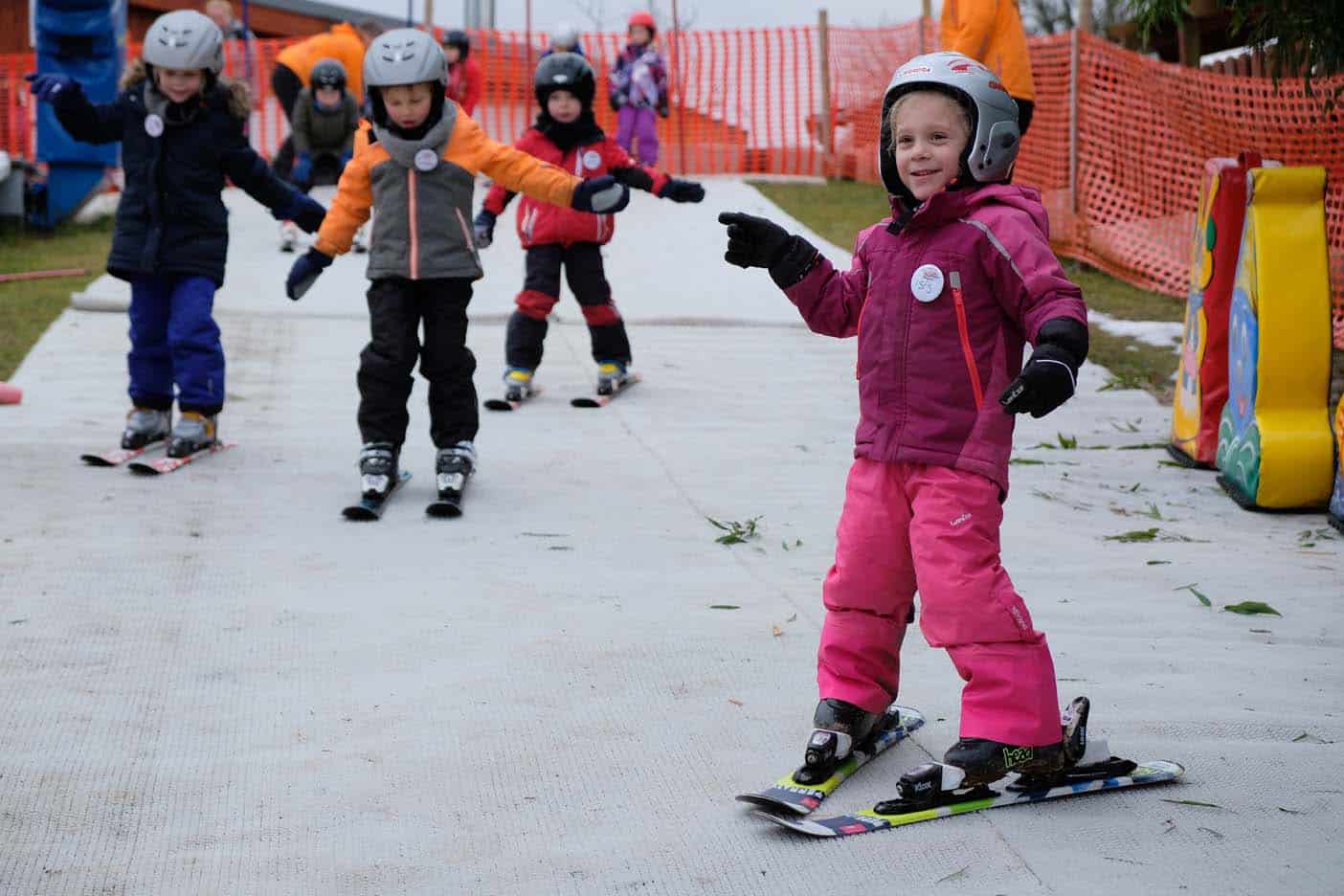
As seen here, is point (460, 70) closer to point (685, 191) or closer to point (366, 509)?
point (685, 191)

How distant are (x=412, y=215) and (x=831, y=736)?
352 centimetres

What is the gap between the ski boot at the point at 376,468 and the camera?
6.41m

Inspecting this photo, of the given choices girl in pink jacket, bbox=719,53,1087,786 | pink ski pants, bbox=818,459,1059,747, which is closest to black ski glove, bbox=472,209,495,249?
girl in pink jacket, bbox=719,53,1087,786

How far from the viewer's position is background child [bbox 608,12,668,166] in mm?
17453

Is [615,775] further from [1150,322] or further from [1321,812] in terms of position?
[1150,322]

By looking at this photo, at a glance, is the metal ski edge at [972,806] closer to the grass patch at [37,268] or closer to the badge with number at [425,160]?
the badge with number at [425,160]

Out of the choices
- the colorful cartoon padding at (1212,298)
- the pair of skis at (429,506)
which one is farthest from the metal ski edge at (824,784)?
the colorful cartoon padding at (1212,298)

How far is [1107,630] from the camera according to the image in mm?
4812

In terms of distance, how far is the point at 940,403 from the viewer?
3551 mm

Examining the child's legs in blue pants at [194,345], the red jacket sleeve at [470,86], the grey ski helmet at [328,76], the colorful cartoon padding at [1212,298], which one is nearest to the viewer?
the colorful cartoon padding at [1212,298]

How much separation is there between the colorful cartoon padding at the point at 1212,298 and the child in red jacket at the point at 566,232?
2696mm

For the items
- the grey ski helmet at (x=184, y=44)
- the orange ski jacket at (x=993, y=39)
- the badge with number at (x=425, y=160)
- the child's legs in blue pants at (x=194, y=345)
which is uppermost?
the orange ski jacket at (x=993, y=39)

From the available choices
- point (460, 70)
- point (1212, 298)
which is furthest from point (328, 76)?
point (1212, 298)

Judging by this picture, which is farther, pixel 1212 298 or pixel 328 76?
pixel 328 76
